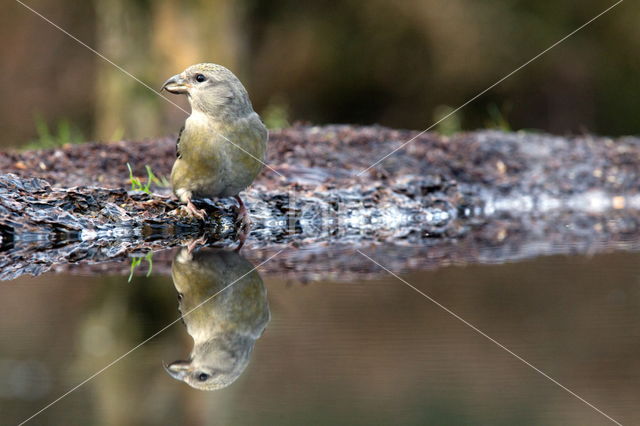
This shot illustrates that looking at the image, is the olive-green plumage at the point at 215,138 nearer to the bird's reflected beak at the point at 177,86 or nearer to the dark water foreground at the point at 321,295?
the bird's reflected beak at the point at 177,86

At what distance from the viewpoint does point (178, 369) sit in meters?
3.18

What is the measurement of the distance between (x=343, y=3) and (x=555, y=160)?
9254 millimetres

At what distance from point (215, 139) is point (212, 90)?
0.34m

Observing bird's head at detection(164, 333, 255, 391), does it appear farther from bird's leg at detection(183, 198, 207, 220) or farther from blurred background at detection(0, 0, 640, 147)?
blurred background at detection(0, 0, 640, 147)

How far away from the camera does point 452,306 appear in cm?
409

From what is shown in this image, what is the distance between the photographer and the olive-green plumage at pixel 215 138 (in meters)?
5.71

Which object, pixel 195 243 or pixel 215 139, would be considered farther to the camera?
pixel 215 139

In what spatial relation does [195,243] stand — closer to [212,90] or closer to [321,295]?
[212,90]

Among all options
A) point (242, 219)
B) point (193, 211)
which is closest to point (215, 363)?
point (193, 211)

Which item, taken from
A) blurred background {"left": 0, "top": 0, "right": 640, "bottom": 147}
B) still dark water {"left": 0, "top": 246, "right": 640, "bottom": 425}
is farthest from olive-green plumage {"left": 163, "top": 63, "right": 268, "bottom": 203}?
blurred background {"left": 0, "top": 0, "right": 640, "bottom": 147}

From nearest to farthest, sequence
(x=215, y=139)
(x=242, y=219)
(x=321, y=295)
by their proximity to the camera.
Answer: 1. (x=321, y=295)
2. (x=215, y=139)
3. (x=242, y=219)

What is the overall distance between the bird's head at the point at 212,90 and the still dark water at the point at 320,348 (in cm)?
131

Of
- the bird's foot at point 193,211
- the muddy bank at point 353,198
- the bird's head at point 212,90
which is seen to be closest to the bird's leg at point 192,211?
the bird's foot at point 193,211

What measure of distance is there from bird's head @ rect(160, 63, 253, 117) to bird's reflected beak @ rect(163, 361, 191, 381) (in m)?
2.78
